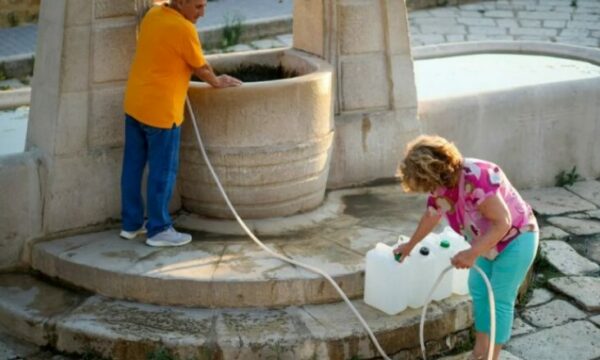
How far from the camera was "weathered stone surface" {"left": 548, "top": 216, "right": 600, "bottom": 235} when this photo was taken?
7.53 m

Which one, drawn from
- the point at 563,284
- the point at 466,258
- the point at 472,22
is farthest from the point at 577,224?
the point at 472,22

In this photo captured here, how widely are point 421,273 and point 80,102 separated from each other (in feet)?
7.06

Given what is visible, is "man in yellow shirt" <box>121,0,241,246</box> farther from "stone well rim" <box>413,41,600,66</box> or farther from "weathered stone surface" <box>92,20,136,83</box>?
"stone well rim" <box>413,41,600,66</box>

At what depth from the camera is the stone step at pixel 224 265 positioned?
19.7 ft

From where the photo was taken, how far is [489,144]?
311 inches

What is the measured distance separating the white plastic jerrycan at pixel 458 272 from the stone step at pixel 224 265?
0.46 metres

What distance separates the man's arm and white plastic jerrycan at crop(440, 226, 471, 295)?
1444 mm

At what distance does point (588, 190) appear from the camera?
817 cm

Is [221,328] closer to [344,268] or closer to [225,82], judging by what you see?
[344,268]

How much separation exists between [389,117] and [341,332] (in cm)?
199

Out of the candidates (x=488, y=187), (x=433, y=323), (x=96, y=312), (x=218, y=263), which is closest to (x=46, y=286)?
(x=96, y=312)

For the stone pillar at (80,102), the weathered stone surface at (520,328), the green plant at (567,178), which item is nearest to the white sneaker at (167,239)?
the stone pillar at (80,102)

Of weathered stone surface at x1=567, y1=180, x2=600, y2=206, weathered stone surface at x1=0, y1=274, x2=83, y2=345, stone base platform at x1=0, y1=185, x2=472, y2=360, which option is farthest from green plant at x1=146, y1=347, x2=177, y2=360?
weathered stone surface at x1=567, y1=180, x2=600, y2=206

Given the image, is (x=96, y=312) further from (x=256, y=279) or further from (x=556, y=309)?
(x=556, y=309)
